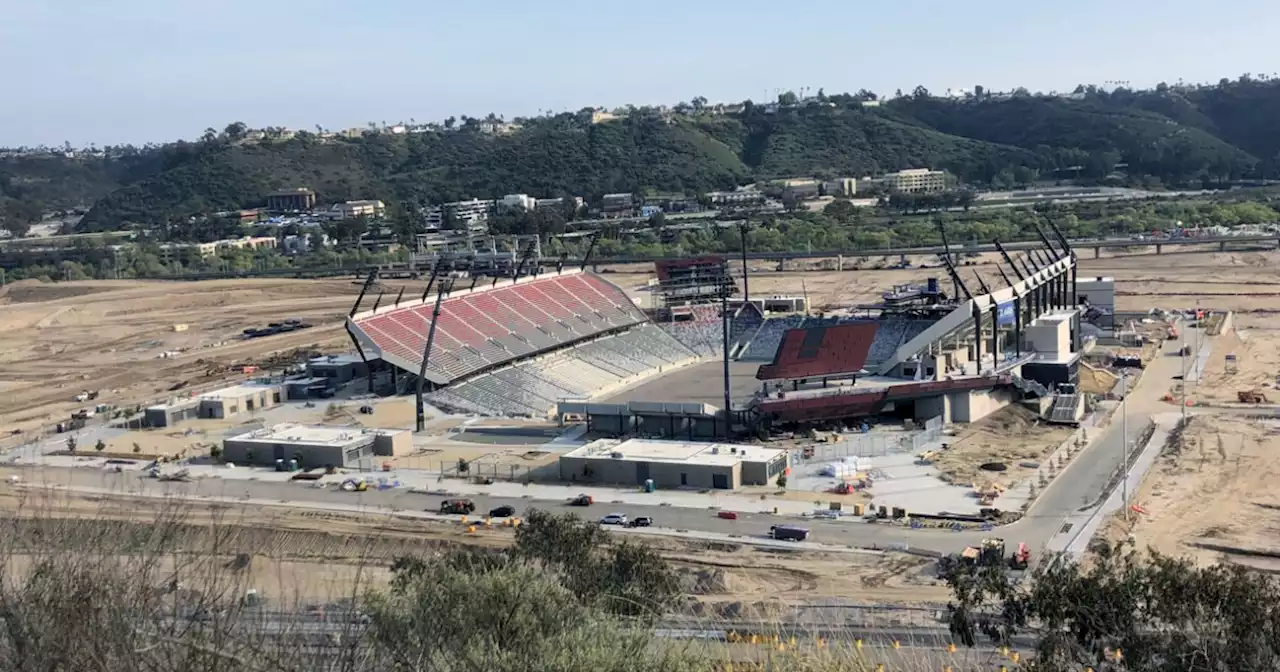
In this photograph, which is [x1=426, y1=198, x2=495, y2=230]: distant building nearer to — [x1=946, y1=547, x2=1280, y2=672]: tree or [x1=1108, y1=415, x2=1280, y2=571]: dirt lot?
[x1=1108, y1=415, x2=1280, y2=571]: dirt lot

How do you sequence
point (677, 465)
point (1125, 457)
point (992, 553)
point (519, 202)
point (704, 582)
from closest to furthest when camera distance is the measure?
point (704, 582)
point (992, 553)
point (677, 465)
point (1125, 457)
point (519, 202)

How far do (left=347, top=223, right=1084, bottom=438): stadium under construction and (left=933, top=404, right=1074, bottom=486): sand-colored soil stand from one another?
92 cm

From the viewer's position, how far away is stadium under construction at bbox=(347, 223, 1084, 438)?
139ft

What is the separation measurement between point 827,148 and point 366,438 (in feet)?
513

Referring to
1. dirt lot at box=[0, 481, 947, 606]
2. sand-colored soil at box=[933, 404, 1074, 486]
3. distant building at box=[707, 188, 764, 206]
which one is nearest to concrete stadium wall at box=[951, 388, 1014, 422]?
sand-colored soil at box=[933, 404, 1074, 486]

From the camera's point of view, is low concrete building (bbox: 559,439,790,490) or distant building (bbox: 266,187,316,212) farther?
distant building (bbox: 266,187,316,212)

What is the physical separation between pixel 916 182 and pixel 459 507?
131 meters

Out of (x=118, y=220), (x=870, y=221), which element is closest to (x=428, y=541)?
(x=870, y=221)

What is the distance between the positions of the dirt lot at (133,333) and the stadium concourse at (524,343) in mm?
11528

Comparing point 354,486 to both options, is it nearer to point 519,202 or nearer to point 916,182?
→ point 519,202

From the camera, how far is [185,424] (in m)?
46.2

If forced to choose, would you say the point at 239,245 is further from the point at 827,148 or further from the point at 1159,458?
the point at 1159,458

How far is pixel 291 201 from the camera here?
165 meters

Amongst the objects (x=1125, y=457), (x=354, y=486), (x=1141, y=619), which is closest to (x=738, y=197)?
(x=1125, y=457)
